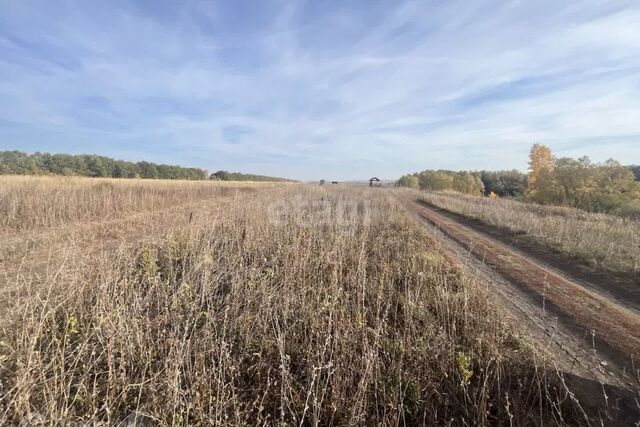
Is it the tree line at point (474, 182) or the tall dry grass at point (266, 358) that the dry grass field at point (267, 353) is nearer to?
the tall dry grass at point (266, 358)

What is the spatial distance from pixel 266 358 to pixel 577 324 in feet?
16.7

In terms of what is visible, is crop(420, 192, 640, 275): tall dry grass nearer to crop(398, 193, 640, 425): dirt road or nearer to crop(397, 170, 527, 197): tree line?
crop(398, 193, 640, 425): dirt road

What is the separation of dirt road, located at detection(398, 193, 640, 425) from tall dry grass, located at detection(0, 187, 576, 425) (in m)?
0.52

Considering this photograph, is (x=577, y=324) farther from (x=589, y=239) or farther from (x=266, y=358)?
(x=589, y=239)

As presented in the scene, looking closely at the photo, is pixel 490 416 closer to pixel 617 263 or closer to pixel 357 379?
pixel 357 379

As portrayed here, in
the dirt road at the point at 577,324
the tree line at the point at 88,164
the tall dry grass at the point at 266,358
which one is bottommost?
the dirt road at the point at 577,324

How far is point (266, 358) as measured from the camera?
353 cm

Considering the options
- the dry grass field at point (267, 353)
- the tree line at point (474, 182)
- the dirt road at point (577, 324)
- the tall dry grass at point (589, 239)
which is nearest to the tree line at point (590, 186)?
the tall dry grass at point (589, 239)

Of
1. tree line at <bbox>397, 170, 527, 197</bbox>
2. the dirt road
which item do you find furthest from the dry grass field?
tree line at <bbox>397, 170, 527, 197</bbox>

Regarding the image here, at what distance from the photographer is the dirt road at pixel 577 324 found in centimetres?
327

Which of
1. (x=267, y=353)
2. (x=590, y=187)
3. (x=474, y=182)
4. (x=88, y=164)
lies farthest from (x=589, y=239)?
(x=88, y=164)

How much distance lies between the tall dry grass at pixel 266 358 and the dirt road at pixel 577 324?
52cm

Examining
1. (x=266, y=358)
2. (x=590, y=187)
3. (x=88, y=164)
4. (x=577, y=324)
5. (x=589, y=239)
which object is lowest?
(x=577, y=324)

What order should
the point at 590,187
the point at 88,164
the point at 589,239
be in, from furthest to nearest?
the point at 88,164 → the point at 590,187 → the point at 589,239
